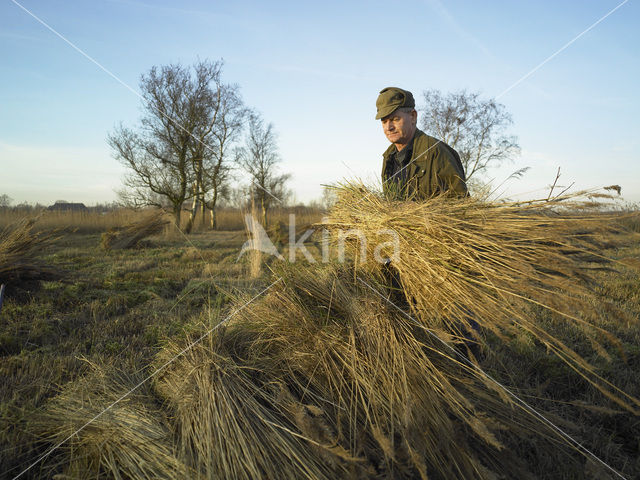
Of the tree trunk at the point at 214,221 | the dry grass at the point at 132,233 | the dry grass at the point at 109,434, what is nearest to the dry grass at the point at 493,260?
the dry grass at the point at 109,434

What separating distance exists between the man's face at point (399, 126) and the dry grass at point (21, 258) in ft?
14.6

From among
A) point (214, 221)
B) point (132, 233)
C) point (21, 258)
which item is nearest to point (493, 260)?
point (21, 258)

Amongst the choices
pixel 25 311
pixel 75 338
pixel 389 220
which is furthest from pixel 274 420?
pixel 25 311

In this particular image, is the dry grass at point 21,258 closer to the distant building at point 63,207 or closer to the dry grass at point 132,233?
the dry grass at point 132,233

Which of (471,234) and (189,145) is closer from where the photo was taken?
(471,234)

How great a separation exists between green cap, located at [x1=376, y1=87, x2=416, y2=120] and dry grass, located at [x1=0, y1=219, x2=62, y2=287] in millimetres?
4479

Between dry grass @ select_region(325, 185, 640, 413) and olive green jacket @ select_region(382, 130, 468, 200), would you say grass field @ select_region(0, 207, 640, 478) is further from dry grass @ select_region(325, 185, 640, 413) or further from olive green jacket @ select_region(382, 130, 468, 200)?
olive green jacket @ select_region(382, 130, 468, 200)

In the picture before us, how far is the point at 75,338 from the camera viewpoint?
9.64 ft

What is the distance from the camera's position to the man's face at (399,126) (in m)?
2.33

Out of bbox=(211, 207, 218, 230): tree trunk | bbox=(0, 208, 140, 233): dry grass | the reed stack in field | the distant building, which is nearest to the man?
the reed stack in field

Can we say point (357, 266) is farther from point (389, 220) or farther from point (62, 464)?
point (62, 464)

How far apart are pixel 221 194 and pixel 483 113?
760 inches

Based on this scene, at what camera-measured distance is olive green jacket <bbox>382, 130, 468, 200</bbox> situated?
2096 mm

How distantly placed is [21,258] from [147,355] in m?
2.78
